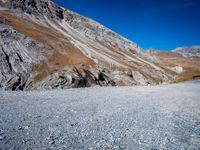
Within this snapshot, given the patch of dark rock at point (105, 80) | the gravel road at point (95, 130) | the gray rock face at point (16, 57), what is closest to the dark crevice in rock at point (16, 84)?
the gray rock face at point (16, 57)

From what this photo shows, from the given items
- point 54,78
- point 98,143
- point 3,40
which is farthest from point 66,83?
point 98,143

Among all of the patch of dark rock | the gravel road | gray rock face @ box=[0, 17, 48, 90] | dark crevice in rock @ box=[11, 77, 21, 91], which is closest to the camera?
the gravel road

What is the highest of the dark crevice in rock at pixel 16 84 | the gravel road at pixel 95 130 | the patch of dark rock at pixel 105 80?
the patch of dark rock at pixel 105 80

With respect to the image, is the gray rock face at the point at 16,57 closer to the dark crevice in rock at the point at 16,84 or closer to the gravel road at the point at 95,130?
the dark crevice in rock at the point at 16,84

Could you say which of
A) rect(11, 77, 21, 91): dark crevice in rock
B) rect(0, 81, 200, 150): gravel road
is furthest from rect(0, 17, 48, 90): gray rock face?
rect(0, 81, 200, 150): gravel road

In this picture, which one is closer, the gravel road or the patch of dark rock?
the gravel road

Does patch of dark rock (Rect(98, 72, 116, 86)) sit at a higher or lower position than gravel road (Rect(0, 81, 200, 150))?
higher

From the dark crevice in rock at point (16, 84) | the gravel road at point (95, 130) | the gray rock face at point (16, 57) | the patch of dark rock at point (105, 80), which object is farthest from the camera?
the patch of dark rock at point (105, 80)

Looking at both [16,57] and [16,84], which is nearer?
[16,84]

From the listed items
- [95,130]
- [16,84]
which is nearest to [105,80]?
[16,84]

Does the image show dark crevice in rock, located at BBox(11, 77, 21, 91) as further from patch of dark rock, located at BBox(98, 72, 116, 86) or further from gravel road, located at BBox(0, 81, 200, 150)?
gravel road, located at BBox(0, 81, 200, 150)

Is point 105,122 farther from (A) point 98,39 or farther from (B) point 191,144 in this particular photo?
(A) point 98,39

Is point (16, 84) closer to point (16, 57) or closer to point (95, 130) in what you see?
point (16, 57)

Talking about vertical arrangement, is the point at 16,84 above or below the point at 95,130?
above
